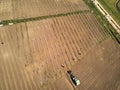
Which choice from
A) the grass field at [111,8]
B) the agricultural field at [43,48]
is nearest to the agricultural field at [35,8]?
the agricultural field at [43,48]

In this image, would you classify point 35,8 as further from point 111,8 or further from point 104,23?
point 111,8

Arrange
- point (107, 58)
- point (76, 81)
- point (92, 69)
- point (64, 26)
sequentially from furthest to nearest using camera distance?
point (64, 26) < point (107, 58) < point (92, 69) < point (76, 81)

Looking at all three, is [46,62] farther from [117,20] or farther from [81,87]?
[117,20]

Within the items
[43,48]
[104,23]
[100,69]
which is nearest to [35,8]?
[43,48]

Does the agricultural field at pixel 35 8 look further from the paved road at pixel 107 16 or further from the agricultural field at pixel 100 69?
the agricultural field at pixel 100 69

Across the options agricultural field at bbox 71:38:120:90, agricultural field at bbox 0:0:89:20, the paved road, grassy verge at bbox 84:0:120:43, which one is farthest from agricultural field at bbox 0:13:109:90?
the paved road

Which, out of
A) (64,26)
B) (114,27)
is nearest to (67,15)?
(64,26)
